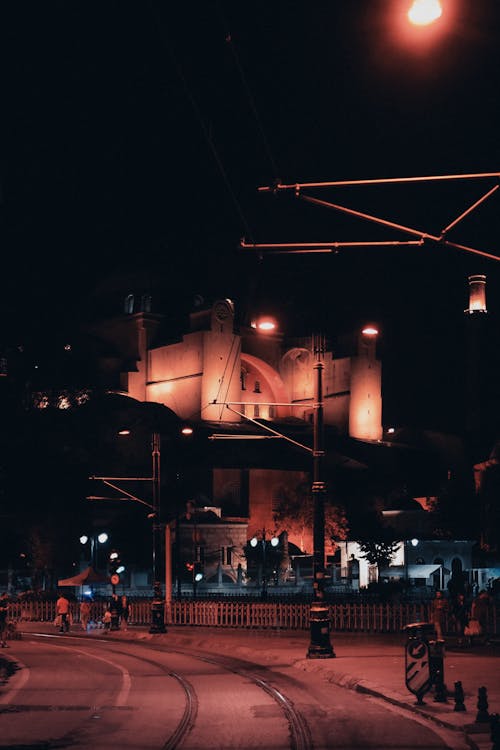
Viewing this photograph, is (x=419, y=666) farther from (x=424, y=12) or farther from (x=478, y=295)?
(x=424, y=12)

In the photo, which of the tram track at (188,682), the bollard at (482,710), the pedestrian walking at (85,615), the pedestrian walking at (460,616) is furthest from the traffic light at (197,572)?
the bollard at (482,710)

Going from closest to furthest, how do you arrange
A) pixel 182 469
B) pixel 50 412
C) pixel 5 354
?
pixel 5 354, pixel 50 412, pixel 182 469

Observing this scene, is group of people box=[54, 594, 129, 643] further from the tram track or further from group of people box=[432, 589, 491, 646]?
group of people box=[432, 589, 491, 646]

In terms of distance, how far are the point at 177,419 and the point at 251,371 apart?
22.4 m

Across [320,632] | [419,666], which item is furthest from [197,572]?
[419,666]

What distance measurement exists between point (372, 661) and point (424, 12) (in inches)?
652

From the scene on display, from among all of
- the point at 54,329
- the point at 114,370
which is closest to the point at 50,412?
the point at 54,329

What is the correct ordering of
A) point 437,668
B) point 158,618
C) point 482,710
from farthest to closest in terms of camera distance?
point 158,618
point 437,668
point 482,710

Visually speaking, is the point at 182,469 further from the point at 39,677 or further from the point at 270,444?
the point at 39,677

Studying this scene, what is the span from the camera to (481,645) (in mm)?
26906

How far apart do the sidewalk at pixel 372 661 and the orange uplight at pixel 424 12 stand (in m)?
7.23

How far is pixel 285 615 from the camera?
120ft

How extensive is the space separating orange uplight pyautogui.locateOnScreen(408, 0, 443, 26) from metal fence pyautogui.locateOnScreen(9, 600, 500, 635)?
76.0 ft

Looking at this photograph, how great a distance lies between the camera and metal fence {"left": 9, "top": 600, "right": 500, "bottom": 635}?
31906mm
